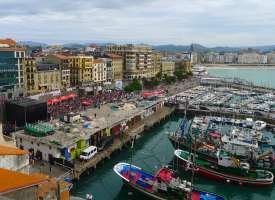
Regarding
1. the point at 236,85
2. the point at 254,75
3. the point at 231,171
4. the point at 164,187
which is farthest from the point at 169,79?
the point at 254,75

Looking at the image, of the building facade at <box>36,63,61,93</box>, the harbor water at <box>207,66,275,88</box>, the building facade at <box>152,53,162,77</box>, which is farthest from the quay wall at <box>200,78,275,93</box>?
the building facade at <box>36,63,61,93</box>

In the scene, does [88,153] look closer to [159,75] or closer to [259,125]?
[259,125]

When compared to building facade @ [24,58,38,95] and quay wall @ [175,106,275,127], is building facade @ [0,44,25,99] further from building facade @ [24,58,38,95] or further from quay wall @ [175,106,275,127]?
quay wall @ [175,106,275,127]

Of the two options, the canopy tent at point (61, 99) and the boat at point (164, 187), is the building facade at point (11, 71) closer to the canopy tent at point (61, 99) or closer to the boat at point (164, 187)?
the canopy tent at point (61, 99)

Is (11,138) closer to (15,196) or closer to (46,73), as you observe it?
(15,196)

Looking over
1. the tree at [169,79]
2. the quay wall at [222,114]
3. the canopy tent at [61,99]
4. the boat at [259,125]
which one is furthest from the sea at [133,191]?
the tree at [169,79]

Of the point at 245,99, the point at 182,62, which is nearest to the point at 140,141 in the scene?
the point at 245,99
